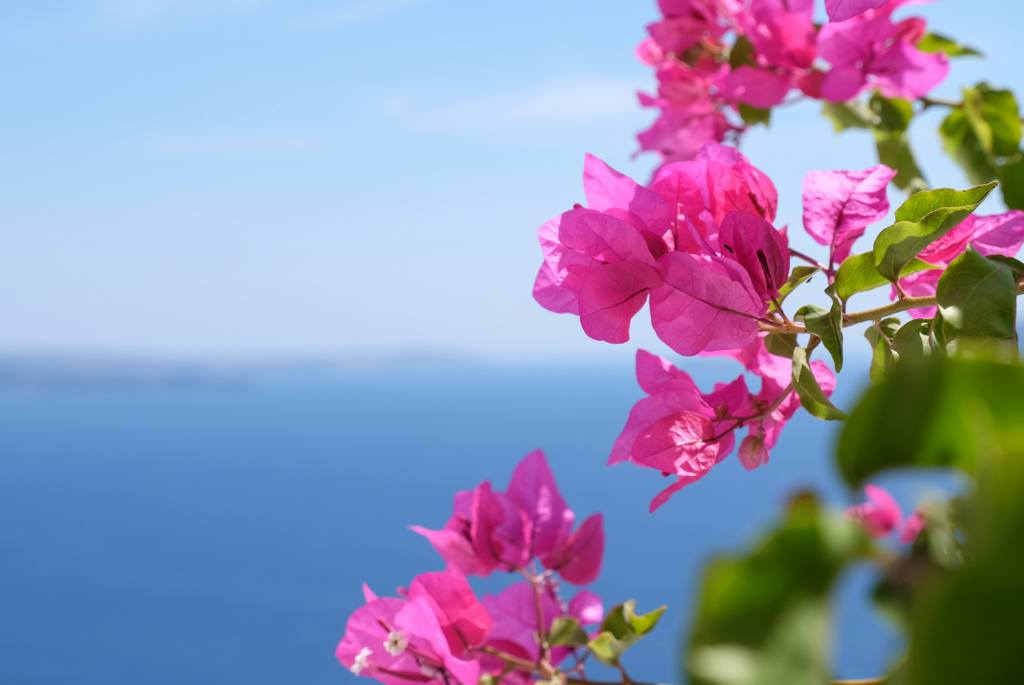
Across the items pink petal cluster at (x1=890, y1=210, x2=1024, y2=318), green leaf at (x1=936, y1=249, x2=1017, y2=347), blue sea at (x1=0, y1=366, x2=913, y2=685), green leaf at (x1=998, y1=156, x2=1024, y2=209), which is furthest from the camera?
blue sea at (x1=0, y1=366, x2=913, y2=685)

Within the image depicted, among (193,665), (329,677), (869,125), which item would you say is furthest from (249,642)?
(869,125)

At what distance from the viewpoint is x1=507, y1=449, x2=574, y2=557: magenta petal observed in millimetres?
597

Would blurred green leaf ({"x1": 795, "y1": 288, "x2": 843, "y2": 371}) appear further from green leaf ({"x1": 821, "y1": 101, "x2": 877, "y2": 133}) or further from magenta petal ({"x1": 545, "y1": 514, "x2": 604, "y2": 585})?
green leaf ({"x1": 821, "y1": 101, "x2": 877, "y2": 133})

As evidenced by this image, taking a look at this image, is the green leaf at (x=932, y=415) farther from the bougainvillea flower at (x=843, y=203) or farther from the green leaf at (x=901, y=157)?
the green leaf at (x=901, y=157)

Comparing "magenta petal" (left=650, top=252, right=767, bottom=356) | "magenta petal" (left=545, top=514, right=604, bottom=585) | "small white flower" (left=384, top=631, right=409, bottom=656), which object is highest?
"magenta petal" (left=650, top=252, right=767, bottom=356)

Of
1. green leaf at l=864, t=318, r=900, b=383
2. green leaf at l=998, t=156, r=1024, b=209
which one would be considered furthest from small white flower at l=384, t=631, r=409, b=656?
green leaf at l=998, t=156, r=1024, b=209

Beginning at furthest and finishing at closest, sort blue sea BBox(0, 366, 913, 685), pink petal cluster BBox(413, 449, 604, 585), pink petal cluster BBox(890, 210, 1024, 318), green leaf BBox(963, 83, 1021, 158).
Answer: blue sea BBox(0, 366, 913, 685)
green leaf BBox(963, 83, 1021, 158)
pink petal cluster BBox(413, 449, 604, 585)
pink petal cluster BBox(890, 210, 1024, 318)

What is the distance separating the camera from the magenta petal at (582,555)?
60 cm

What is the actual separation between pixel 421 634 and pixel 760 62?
2.00 feet

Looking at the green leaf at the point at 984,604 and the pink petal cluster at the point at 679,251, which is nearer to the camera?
the green leaf at the point at 984,604

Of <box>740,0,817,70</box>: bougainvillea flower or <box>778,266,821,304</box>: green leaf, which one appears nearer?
<box>778,266,821,304</box>: green leaf

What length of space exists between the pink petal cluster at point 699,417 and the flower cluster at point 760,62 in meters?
0.33

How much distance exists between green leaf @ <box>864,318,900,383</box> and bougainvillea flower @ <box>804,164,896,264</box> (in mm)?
53

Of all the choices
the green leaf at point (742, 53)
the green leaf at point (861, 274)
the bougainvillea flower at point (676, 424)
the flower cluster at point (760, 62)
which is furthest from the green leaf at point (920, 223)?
the green leaf at point (742, 53)
